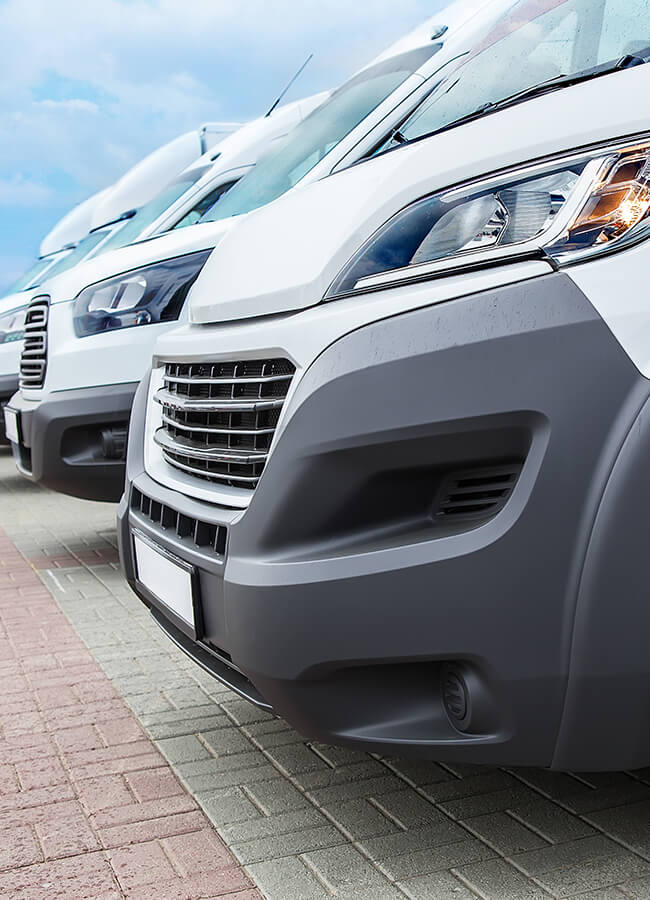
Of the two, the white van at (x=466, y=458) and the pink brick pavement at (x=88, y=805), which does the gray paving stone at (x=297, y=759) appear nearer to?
the pink brick pavement at (x=88, y=805)

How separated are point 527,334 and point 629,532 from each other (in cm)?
37

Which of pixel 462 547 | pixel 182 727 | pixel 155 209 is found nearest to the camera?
pixel 462 547

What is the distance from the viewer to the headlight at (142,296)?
5.05 metres

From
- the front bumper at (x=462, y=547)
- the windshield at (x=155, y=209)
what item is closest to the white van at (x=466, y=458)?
the front bumper at (x=462, y=547)

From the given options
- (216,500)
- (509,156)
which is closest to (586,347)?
(509,156)

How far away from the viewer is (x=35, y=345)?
5527mm

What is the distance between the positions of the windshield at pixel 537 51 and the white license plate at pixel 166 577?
124cm

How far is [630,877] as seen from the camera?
2.10 m

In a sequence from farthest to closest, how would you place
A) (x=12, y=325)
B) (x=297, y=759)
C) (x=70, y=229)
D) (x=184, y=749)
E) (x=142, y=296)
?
(x=70, y=229) < (x=12, y=325) < (x=142, y=296) < (x=184, y=749) < (x=297, y=759)

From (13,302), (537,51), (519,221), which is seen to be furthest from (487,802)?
(13,302)

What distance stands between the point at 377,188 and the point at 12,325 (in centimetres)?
791

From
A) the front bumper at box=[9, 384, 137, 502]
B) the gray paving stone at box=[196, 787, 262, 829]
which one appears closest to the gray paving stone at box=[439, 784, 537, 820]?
the gray paving stone at box=[196, 787, 262, 829]

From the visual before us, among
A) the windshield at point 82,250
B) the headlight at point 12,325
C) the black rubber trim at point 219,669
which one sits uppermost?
the windshield at point 82,250

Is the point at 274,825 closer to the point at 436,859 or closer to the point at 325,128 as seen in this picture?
the point at 436,859
